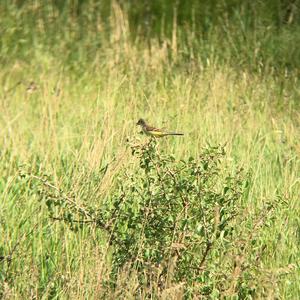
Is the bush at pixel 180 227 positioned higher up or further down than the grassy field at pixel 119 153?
higher up

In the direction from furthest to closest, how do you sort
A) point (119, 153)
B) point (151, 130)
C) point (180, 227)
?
1. point (151, 130)
2. point (119, 153)
3. point (180, 227)

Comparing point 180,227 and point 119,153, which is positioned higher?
point 180,227

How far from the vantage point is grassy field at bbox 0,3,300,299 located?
3932 mm

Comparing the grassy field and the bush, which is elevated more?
the bush

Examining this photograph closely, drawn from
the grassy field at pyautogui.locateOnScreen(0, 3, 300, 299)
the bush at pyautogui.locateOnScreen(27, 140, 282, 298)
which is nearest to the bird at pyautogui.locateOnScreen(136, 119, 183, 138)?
the grassy field at pyautogui.locateOnScreen(0, 3, 300, 299)

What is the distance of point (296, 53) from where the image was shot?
725 centimetres

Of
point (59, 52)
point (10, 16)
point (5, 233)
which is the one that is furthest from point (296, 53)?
point (5, 233)

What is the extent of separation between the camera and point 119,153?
15.9 ft

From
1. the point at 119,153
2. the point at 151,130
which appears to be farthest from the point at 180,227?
the point at 151,130

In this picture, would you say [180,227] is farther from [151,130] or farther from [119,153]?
[151,130]

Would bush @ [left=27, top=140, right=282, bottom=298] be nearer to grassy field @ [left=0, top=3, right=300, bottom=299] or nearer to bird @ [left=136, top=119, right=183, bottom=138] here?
grassy field @ [left=0, top=3, right=300, bottom=299]

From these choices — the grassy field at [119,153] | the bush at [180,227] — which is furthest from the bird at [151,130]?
the bush at [180,227]

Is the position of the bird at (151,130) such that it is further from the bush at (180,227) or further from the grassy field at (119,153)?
the bush at (180,227)

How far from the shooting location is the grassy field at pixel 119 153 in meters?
3.93
